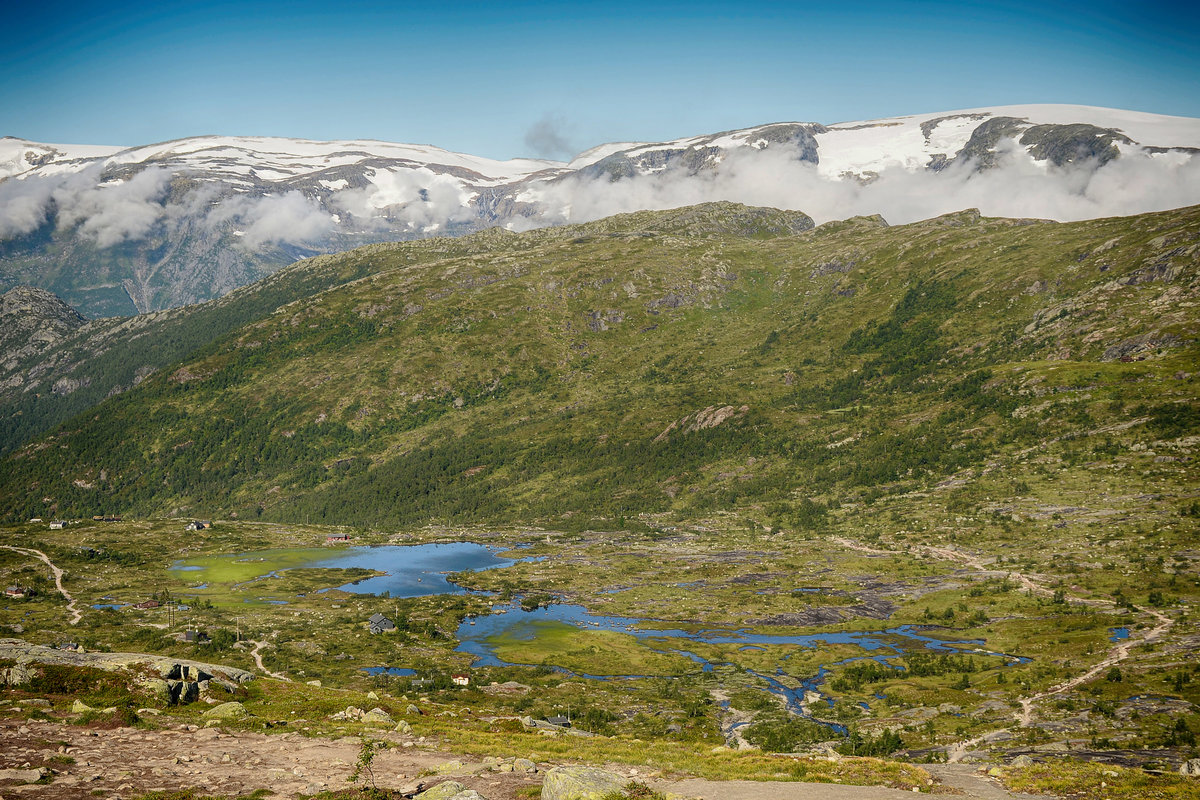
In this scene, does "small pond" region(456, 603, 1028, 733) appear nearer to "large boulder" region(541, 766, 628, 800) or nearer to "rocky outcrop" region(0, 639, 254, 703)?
"large boulder" region(541, 766, 628, 800)

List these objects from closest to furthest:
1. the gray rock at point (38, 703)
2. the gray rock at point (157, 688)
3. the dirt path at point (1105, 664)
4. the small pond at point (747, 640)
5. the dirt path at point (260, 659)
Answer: the gray rock at point (38, 703), the gray rock at point (157, 688), the dirt path at point (1105, 664), the dirt path at point (260, 659), the small pond at point (747, 640)

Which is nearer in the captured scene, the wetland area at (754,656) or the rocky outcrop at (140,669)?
the rocky outcrop at (140,669)

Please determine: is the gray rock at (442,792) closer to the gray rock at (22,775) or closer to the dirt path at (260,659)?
the gray rock at (22,775)

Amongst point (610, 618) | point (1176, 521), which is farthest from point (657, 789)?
point (1176, 521)

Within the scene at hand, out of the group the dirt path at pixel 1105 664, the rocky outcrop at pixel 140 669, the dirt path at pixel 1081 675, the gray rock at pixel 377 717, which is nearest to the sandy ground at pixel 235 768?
the gray rock at pixel 377 717

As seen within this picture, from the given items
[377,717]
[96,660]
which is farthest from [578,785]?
[96,660]

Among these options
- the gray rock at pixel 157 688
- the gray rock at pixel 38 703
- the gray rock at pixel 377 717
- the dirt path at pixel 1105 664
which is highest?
the gray rock at pixel 38 703

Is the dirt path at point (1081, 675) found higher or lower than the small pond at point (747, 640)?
higher

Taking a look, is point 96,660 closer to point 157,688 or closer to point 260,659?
point 157,688

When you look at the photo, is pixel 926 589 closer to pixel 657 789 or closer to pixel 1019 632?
pixel 1019 632
